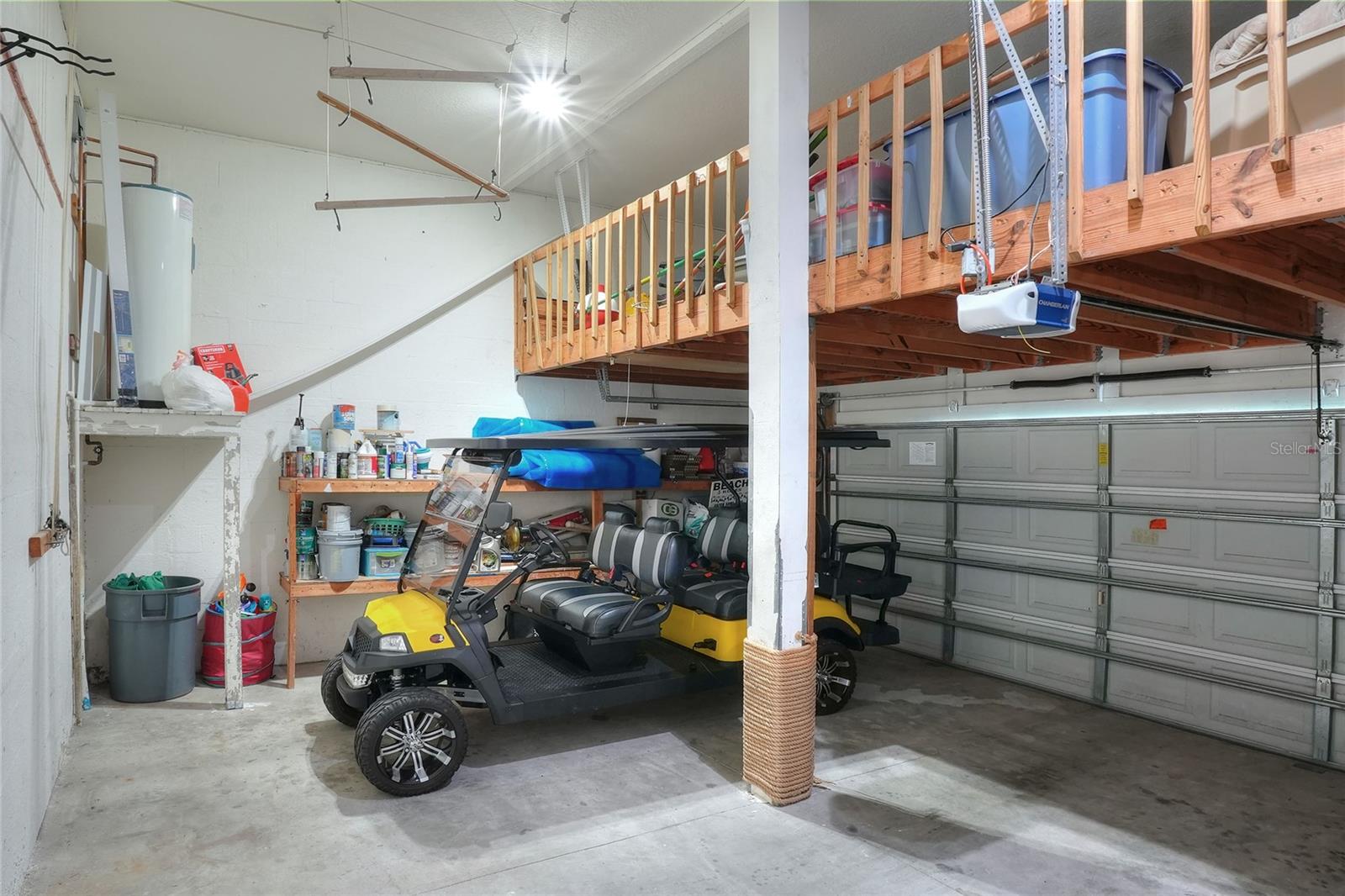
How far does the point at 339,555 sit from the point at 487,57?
3565mm

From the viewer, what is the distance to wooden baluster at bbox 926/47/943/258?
3281 millimetres

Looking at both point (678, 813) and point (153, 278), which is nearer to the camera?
point (678, 813)

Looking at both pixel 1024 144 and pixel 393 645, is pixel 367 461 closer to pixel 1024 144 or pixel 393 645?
pixel 393 645

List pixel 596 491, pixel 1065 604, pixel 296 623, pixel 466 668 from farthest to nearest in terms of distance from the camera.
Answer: pixel 596 491 < pixel 296 623 < pixel 1065 604 < pixel 466 668

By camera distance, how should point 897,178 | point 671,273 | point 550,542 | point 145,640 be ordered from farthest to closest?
1. point 145,640
2. point 671,273
3. point 550,542
4. point 897,178

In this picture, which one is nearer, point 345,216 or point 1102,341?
point 1102,341

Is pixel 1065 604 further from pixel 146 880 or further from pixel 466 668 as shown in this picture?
pixel 146 880

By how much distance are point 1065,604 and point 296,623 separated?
19.3ft

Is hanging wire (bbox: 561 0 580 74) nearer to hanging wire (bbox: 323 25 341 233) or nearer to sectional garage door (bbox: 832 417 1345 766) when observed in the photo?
hanging wire (bbox: 323 25 341 233)

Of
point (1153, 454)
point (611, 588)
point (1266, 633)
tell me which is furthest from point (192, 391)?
point (1266, 633)

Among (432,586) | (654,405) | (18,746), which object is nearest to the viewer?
(18,746)

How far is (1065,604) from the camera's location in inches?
222

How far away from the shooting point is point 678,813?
3646 millimetres

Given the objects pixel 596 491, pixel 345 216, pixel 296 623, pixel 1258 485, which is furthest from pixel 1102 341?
pixel 296 623
